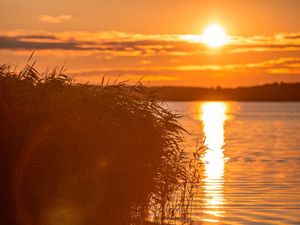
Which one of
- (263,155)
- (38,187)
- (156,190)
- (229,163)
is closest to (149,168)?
(156,190)

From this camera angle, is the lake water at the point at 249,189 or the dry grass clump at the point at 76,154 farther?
the lake water at the point at 249,189

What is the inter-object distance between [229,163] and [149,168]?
26915 mm

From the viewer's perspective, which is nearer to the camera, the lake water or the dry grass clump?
the dry grass clump

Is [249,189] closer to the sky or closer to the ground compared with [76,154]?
closer to the sky

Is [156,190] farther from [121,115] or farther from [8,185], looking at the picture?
[8,185]

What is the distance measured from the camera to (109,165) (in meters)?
17.0

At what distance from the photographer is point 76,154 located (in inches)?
656

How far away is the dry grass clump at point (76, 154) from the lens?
16406 millimetres

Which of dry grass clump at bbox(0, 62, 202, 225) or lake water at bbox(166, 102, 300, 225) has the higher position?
lake water at bbox(166, 102, 300, 225)

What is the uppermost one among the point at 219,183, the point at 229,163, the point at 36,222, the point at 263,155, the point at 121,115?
the point at 263,155

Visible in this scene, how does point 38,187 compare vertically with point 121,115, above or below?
below

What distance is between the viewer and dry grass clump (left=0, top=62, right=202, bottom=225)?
1641cm

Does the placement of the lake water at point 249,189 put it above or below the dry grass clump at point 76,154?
above

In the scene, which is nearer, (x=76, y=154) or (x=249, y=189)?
(x=76, y=154)
